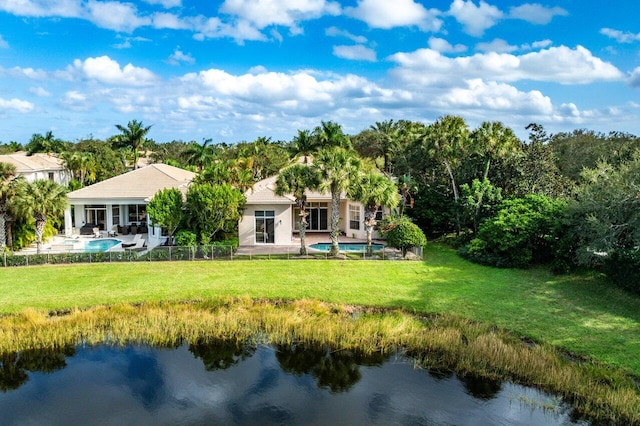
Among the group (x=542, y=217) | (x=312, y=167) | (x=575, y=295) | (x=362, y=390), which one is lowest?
(x=362, y=390)

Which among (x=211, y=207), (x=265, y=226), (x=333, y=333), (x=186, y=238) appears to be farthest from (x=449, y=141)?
(x=333, y=333)

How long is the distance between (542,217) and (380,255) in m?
8.32

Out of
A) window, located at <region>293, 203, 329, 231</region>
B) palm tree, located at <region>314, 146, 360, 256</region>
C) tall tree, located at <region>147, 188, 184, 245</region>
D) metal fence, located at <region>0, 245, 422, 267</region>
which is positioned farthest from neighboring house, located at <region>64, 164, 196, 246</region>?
palm tree, located at <region>314, 146, 360, 256</region>

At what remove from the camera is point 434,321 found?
16391mm

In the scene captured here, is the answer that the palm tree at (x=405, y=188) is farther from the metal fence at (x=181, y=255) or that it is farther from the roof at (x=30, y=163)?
the roof at (x=30, y=163)

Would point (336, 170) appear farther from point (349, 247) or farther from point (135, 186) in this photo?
point (135, 186)

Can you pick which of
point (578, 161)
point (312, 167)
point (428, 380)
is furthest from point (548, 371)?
point (578, 161)

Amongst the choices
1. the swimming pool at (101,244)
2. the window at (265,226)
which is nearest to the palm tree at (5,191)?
the swimming pool at (101,244)

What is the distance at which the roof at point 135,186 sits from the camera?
1207 inches

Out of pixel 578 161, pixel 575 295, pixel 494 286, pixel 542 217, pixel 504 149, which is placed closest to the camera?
pixel 575 295

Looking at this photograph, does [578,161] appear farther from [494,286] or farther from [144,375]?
[144,375]

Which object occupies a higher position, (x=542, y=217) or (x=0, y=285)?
(x=542, y=217)

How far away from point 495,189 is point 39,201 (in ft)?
82.4

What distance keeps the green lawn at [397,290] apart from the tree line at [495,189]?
166cm
